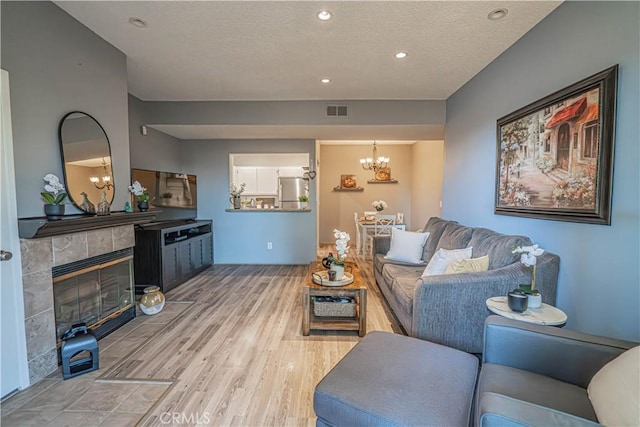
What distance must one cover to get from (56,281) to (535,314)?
324 cm

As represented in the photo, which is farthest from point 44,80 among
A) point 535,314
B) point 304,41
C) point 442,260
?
point 535,314

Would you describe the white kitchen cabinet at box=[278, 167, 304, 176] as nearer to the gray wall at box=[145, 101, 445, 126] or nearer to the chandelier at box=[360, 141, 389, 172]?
the chandelier at box=[360, 141, 389, 172]

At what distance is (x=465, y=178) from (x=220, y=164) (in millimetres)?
4067

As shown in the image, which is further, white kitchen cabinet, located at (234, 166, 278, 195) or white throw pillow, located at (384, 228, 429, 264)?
white kitchen cabinet, located at (234, 166, 278, 195)

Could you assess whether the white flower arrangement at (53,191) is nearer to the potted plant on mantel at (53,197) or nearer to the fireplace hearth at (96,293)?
the potted plant on mantel at (53,197)

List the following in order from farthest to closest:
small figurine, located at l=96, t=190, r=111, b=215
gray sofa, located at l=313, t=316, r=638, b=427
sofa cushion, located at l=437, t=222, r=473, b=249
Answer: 1. sofa cushion, located at l=437, t=222, r=473, b=249
2. small figurine, located at l=96, t=190, r=111, b=215
3. gray sofa, located at l=313, t=316, r=638, b=427

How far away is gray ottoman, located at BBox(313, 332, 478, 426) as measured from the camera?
1.12 metres

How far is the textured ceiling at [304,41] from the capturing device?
210cm

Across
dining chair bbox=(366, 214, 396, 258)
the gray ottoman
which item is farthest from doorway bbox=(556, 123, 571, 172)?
dining chair bbox=(366, 214, 396, 258)

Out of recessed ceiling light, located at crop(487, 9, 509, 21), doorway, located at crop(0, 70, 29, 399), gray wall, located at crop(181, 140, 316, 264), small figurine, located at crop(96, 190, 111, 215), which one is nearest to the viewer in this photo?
doorway, located at crop(0, 70, 29, 399)

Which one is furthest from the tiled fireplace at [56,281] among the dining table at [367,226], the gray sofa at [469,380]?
the dining table at [367,226]

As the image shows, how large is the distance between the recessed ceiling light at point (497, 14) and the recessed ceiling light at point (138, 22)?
2.68 meters

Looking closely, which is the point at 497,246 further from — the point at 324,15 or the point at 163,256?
the point at 163,256

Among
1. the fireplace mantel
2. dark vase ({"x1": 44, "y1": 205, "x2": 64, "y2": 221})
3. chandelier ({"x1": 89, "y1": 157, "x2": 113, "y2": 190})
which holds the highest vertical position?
chandelier ({"x1": 89, "y1": 157, "x2": 113, "y2": 190})
